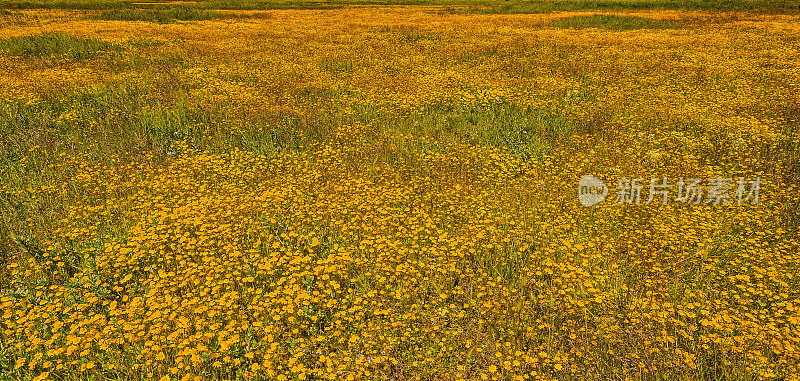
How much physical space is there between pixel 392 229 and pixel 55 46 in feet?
66.6

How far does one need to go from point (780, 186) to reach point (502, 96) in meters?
6.17

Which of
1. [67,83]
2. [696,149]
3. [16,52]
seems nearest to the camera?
[696,149]

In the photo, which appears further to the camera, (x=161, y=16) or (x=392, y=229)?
(x=161, y=16)

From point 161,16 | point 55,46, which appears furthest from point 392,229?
point 161,16

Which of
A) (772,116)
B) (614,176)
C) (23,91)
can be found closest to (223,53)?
(23,91)

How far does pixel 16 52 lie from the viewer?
16.7 m

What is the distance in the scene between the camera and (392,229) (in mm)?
5375

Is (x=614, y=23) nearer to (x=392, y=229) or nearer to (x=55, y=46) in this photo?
(x=392, y=229)

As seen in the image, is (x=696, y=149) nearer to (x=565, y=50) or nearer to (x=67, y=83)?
(x=565, y=50)

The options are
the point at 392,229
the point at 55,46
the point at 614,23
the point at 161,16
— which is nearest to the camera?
the point at 392,229

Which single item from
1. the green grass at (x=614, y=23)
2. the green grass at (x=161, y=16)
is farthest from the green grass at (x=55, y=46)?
the green grass at (x=614, y=23)

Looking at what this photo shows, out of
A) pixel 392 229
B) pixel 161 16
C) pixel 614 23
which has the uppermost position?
pixel 161 16

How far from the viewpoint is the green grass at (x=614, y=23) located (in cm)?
2739

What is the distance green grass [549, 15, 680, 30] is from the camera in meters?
27.4
